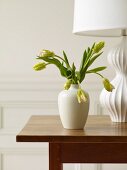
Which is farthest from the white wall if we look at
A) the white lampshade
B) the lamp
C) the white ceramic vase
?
the white ceramic vase

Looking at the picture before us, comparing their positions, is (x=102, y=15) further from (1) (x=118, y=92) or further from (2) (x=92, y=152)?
(2) (x=92, y=152)

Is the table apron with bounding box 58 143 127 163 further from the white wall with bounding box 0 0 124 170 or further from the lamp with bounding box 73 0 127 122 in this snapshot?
the white wall with bounding box 0 0 124 170

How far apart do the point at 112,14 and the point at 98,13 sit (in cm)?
5

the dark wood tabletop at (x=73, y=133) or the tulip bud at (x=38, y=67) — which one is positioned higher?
the tulip bud at (x=38, y=67)

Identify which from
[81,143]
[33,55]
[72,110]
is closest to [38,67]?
[72,110]

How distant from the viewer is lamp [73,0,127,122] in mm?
1577

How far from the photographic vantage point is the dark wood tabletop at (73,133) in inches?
54.4

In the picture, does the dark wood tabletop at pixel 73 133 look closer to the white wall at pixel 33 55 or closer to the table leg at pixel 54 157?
the table leg at pixel 54 157

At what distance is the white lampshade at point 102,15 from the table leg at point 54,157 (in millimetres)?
400

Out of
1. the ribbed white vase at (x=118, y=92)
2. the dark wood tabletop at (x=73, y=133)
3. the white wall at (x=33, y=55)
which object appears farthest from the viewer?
the white wall at (x=33, y=55)

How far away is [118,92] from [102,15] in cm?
26

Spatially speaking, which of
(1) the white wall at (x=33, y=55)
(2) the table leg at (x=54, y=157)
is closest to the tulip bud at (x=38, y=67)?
(2) the table leg at (x=54, y=157)

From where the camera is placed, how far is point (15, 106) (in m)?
2.30

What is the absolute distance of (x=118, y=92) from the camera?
168 cm
